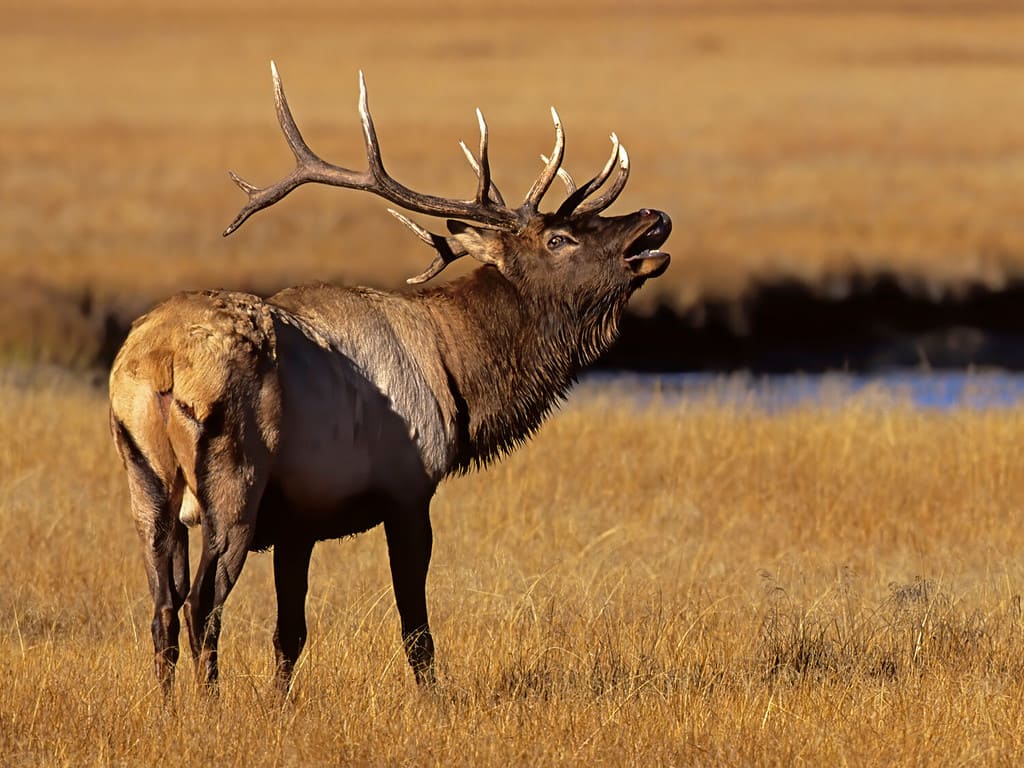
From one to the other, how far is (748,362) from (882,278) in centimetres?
436

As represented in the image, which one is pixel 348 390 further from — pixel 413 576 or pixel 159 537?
pixel 159 537

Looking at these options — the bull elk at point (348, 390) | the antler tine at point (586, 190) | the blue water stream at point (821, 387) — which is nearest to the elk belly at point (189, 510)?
the bull elk at point (348, 390)

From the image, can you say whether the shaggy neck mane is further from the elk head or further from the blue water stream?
the blue water stream

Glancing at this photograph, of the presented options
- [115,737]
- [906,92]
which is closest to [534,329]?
[115,737]

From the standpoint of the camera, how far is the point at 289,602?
22.0 feet

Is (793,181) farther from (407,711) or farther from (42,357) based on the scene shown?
(407,711)

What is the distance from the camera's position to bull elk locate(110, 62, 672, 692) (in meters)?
5.91

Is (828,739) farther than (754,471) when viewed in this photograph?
No

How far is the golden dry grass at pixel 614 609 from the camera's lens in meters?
5.96

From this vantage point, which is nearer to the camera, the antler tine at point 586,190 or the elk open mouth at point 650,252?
the elk open mouth at point 650,252

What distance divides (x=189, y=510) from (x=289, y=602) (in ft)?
2.67

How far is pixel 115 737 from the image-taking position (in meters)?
5.86

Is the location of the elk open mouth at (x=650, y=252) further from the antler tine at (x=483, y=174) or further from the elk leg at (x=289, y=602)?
the elk leg at (x=289, y=602)

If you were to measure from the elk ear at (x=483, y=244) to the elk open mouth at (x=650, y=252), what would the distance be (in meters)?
0.51
